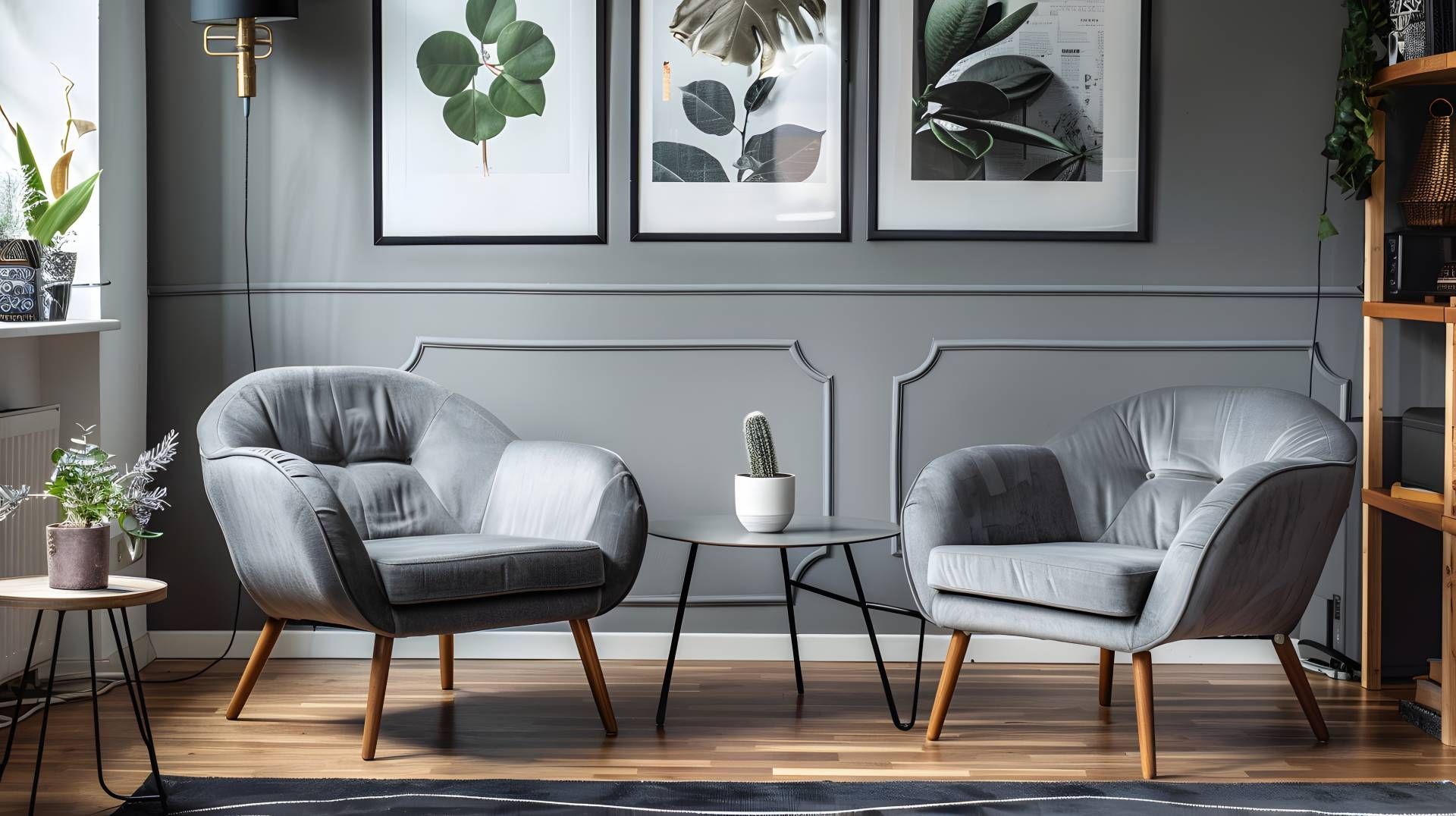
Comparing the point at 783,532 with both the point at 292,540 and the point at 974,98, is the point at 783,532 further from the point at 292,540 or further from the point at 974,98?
the point at 974,98

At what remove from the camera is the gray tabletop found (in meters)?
2.69

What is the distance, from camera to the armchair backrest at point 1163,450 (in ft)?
9.39

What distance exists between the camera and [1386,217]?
3.36 m

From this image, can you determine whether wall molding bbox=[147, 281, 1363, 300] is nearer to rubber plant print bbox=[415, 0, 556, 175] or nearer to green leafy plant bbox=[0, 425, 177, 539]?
rubber plant print bbox=[415, 0, 556, 175]

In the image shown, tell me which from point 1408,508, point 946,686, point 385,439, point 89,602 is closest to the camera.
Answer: point 89,602

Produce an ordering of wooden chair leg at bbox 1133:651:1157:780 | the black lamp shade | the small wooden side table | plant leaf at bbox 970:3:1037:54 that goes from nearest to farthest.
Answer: the small wooden side table
wooden chair leg at bbox 1133:651:1157:780
the black lamp shade
plant leaf at bbox 970:3:1037:54

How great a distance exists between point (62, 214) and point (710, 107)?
1.65 metres

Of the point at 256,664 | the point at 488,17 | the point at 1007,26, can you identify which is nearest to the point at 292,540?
the point at 256,664

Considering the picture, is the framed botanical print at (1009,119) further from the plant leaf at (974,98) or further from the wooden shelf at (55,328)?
the wooden shelf at (55,328)

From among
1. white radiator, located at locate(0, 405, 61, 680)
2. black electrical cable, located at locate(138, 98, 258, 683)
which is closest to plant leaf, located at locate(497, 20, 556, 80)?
black electrical cable, located at locate(138, 98, 258, 683)

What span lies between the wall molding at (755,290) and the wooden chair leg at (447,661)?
978 millimetres

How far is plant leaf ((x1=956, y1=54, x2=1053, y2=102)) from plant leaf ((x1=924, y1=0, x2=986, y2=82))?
2.8 inches

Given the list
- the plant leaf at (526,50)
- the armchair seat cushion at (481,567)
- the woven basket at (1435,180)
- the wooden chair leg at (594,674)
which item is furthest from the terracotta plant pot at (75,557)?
the woven basket at (1435,180)

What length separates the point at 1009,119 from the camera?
131 inches
